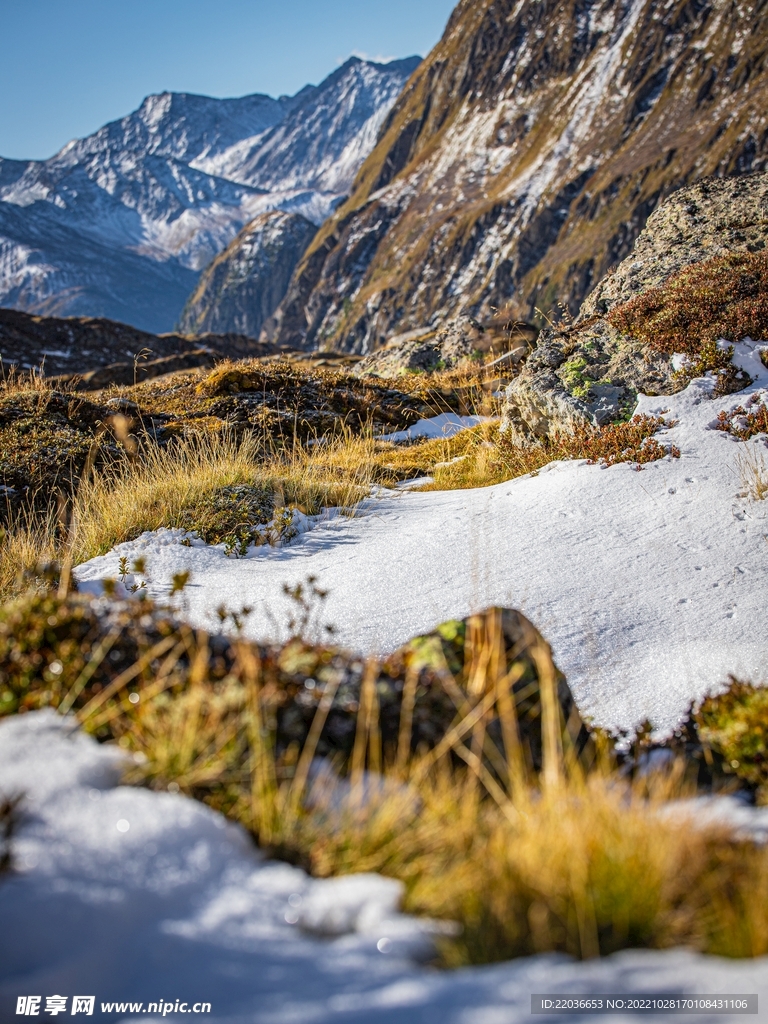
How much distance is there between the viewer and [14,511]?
285 inches

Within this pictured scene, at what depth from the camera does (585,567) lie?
212 inches

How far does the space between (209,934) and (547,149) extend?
168641mm

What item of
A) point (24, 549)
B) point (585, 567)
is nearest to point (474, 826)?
point (585, 567)

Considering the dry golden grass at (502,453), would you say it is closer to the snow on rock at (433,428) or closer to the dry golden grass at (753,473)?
the dry golden grass at (753,473)

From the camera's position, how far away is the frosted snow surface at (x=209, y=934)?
144cm

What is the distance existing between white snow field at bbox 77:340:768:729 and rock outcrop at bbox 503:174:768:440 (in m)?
0.56

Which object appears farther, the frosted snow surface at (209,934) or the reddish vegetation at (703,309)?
the reddish vegetation at (703,309)

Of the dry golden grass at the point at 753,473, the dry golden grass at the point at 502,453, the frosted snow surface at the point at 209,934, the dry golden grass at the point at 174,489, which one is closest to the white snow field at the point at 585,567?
the dry golden grass at the point at 753,473

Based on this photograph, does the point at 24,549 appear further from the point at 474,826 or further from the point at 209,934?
the point at 474,826

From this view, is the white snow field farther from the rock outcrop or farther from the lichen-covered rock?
the lichen-covered rock

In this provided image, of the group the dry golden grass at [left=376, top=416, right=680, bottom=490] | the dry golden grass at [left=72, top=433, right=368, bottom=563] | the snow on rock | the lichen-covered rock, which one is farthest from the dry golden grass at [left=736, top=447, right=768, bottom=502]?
the lichen-covered rock

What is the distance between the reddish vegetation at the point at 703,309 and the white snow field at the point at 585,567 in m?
0.42

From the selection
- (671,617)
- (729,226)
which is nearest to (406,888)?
(671,617)

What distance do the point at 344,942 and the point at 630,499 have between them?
5340mm
